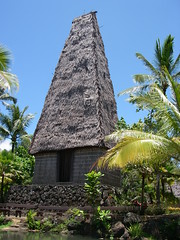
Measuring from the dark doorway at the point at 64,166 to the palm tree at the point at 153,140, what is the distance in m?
6.45

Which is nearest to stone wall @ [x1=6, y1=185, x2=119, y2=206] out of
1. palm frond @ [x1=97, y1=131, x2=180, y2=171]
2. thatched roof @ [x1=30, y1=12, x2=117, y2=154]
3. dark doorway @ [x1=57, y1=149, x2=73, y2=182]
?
dark doorway @ [x1=57, y1=149, x2=73, y2=182]

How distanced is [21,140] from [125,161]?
2036 cm

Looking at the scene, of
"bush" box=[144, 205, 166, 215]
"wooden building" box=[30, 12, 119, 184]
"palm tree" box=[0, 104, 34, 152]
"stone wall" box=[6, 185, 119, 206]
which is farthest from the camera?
"palm tree" box=[0, 104, 34, 152]

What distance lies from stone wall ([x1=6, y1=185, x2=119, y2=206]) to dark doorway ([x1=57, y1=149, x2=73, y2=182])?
144cm

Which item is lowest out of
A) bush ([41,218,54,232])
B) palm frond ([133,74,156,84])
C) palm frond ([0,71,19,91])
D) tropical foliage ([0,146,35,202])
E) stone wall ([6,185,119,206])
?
bush ([41,218,54,232])

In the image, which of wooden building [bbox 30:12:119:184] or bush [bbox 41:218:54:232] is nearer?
bush [bbox 41:218:54:232]

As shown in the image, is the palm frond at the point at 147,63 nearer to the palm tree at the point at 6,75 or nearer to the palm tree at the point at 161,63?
the palm tree at the point at 161,63

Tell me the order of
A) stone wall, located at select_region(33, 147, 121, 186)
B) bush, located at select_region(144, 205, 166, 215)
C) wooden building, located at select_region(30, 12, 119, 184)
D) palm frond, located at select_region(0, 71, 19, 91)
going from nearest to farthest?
palm frond, located at select_region(0, 71, 19, 91), bush, located at select_region(144, 205, 166, 215), stone wall, located at select_region(33, 147, 121, 186), wooden building, located at select_region(30, 12, 119, 184)

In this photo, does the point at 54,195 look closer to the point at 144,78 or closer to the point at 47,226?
the point at 47,226

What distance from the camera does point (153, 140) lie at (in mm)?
9711

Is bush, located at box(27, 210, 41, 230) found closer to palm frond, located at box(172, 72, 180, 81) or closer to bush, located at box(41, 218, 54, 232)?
bush, located at box(41, 218, 54, 232)

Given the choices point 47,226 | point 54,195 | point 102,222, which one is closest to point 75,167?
point 54,195

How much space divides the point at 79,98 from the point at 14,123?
13.0 meters

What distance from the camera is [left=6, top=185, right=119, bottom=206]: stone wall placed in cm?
1389
